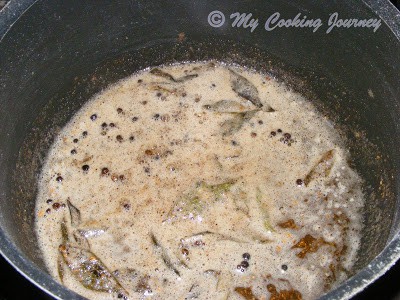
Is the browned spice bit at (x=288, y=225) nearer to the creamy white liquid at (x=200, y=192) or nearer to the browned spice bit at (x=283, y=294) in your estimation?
the creamy white liquid at (x=200, y=192)

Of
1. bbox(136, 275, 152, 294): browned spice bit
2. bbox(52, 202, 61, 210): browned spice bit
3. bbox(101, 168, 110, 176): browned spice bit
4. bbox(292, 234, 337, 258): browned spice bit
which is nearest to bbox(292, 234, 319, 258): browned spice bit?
bbox(292, 234, 337, 258): browned spice bit

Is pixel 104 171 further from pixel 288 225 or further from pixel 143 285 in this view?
pixel 288 225

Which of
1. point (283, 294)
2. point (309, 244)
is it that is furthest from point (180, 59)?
point (283, 294)

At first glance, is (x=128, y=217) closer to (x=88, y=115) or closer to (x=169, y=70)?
(x=88, y=115)

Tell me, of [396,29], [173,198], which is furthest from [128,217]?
[396,29]
